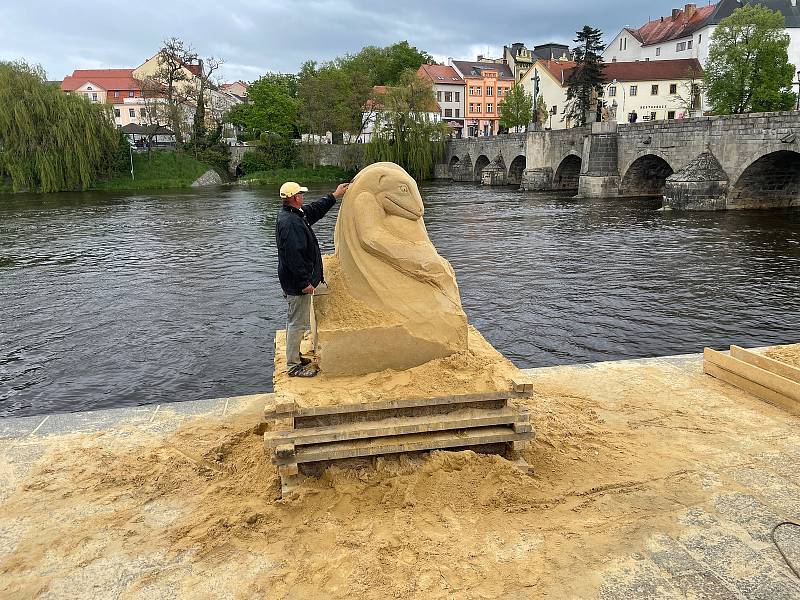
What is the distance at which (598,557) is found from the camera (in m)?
4.30

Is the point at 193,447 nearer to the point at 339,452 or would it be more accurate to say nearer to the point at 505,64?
the point at 339,452

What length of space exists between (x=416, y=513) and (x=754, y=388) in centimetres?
468

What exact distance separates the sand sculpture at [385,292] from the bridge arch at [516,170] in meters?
45.2

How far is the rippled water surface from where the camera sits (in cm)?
1082

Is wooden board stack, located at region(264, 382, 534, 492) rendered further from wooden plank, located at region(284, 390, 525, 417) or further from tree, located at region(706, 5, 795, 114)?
tree, located at region(706, 5, 795, 114)

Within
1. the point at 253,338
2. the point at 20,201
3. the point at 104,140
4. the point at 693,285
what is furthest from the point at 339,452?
the point at 104,140

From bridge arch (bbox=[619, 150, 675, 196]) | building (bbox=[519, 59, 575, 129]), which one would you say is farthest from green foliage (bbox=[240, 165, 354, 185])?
bridge arch (bbox=[619, 150, 675, 196])

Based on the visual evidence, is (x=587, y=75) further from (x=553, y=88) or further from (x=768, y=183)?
(x=768, y=183)

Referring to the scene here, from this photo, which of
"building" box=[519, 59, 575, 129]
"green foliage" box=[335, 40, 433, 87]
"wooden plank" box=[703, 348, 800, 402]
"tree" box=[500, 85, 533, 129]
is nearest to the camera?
"wooden plank" box=[703, 348, 800, 402]

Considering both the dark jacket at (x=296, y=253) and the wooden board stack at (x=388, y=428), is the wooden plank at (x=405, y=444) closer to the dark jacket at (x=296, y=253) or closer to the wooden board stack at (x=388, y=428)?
the wooden board stack at (x=388, y=428)

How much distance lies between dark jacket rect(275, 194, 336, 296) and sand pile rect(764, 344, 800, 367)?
19.5ft

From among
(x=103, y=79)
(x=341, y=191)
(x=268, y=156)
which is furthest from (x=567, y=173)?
(x=103, y=79)

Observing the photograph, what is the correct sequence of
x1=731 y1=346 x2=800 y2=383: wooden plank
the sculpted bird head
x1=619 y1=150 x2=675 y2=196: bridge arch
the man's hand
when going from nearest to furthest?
the sculpted bird head → the man's hand → x1=731 y1=346 x2=800 y2=383: wooden plank → x1=619 y1=150 x2=675 y2=196: bridge arch

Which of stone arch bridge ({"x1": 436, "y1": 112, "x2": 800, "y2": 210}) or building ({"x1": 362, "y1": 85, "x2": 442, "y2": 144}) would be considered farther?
building ({"x1": 362, "y1": 85, "x2": 442, "y2": 144})
